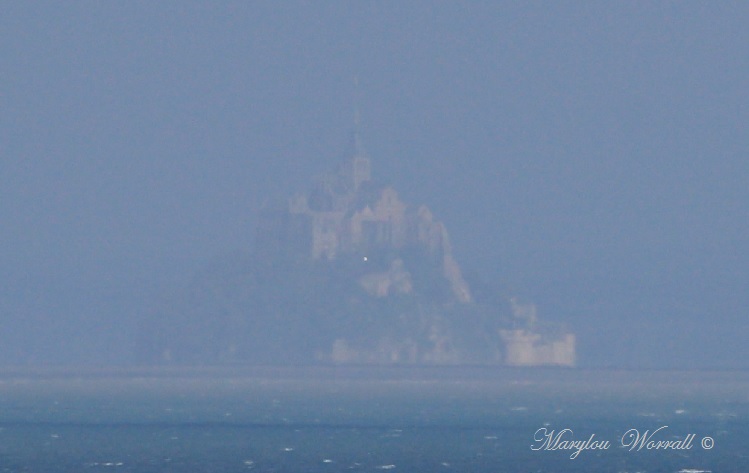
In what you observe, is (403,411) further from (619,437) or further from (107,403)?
(619,437)

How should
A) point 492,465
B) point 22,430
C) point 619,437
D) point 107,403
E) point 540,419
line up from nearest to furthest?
point 492,465
point 619,437
point 22,430
point 540,419
point 107,403

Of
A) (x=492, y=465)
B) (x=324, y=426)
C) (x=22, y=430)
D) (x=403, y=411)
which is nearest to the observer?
(x=492, y=465)

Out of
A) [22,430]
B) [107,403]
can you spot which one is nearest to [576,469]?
[22,430]

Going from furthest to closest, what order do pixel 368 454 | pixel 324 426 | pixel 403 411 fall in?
pixel 403 411 → pixel 324 426 → pixel 368 454

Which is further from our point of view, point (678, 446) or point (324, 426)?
point (324, 426)

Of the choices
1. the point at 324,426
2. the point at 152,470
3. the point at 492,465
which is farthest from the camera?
the point at 324,426

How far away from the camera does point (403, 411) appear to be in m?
179

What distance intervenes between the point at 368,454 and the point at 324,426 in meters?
35.1

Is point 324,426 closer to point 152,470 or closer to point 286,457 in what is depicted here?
point 286,457

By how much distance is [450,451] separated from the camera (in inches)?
4560

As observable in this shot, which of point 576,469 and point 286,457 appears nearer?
point 576,469

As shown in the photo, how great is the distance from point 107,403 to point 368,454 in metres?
91.3

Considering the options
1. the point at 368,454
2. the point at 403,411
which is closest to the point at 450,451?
the point at 368,454

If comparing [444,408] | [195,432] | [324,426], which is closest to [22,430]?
[195,432]
